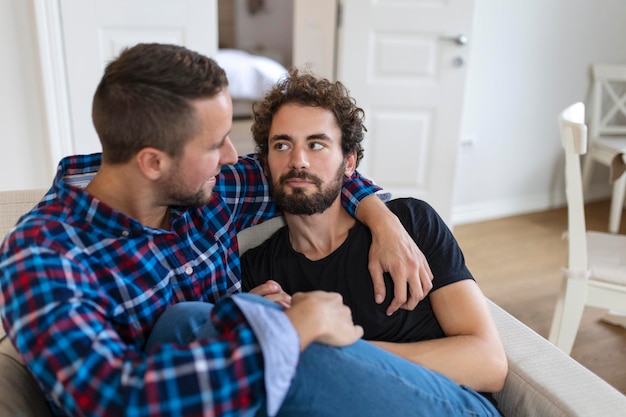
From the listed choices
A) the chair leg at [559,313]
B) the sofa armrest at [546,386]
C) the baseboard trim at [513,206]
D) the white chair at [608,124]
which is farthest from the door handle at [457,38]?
the sofa armrest at [546,386]

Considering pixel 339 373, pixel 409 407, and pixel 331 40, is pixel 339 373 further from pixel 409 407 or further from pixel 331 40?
pixel 331 40

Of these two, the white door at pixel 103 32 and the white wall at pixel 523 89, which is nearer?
the white door at pixel 103 32

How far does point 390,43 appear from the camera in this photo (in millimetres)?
2879

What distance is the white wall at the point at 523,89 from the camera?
3.31 metres

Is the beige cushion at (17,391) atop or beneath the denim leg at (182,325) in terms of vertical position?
beneath

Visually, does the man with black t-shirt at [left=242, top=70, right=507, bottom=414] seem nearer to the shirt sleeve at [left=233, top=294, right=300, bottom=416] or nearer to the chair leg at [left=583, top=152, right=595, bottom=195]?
the shirt sleeve at [left=233, top=294, right=300, bottom=416]

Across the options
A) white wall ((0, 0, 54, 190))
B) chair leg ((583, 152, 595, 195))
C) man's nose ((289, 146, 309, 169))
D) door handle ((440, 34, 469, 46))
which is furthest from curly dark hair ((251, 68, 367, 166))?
chair leg ((583, 152, 595, 195))

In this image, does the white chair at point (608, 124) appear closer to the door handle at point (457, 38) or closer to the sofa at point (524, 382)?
the door handle at point (457, 38)

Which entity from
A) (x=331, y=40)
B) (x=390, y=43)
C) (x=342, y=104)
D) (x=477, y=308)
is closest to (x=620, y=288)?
(x=477, y=308)

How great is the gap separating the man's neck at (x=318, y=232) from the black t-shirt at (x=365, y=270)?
0.08 feet

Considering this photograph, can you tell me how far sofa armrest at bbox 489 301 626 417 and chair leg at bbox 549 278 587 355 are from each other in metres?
0.82

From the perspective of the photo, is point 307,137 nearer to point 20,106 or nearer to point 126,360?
point 126,360

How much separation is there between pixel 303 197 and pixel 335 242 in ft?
0.46

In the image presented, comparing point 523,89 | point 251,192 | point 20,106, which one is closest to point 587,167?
point 523,89
